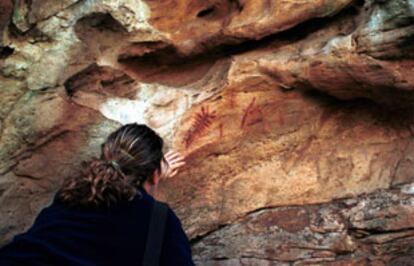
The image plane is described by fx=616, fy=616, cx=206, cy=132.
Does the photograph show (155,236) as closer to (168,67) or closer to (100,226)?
(100,226)

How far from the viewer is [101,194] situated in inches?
82.8

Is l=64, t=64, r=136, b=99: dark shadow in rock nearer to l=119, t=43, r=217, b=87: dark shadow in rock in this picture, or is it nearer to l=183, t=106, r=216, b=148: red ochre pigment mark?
l=119, t=43, r=217, b=87: dark shadow in rock

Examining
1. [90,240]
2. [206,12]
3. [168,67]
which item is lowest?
[90,240]

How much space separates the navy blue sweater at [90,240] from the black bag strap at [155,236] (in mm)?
18

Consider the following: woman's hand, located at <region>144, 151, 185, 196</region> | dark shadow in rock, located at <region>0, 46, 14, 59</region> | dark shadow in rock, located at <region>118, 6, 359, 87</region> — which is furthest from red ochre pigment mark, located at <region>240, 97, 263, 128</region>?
dark shadow in rock, located at <region>0, 46, 14, 59</region>

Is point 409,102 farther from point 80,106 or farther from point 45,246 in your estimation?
point 45,246

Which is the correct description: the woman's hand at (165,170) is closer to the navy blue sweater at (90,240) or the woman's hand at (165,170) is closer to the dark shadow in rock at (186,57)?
the navy blue sweater at (90,240)

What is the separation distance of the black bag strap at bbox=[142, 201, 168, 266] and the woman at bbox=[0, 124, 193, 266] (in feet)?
0.05

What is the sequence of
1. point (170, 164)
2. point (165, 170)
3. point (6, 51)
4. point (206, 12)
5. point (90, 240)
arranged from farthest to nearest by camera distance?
point (206, 12) < point (6, 51) < point (170, 164) < point (165, 170) < point (90, 240)

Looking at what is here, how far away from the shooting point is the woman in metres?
2.08

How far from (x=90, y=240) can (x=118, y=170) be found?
0.26 m

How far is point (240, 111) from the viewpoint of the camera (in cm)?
367

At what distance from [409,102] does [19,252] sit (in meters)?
2.36

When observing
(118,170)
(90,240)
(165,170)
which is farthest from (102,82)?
(90,240)
